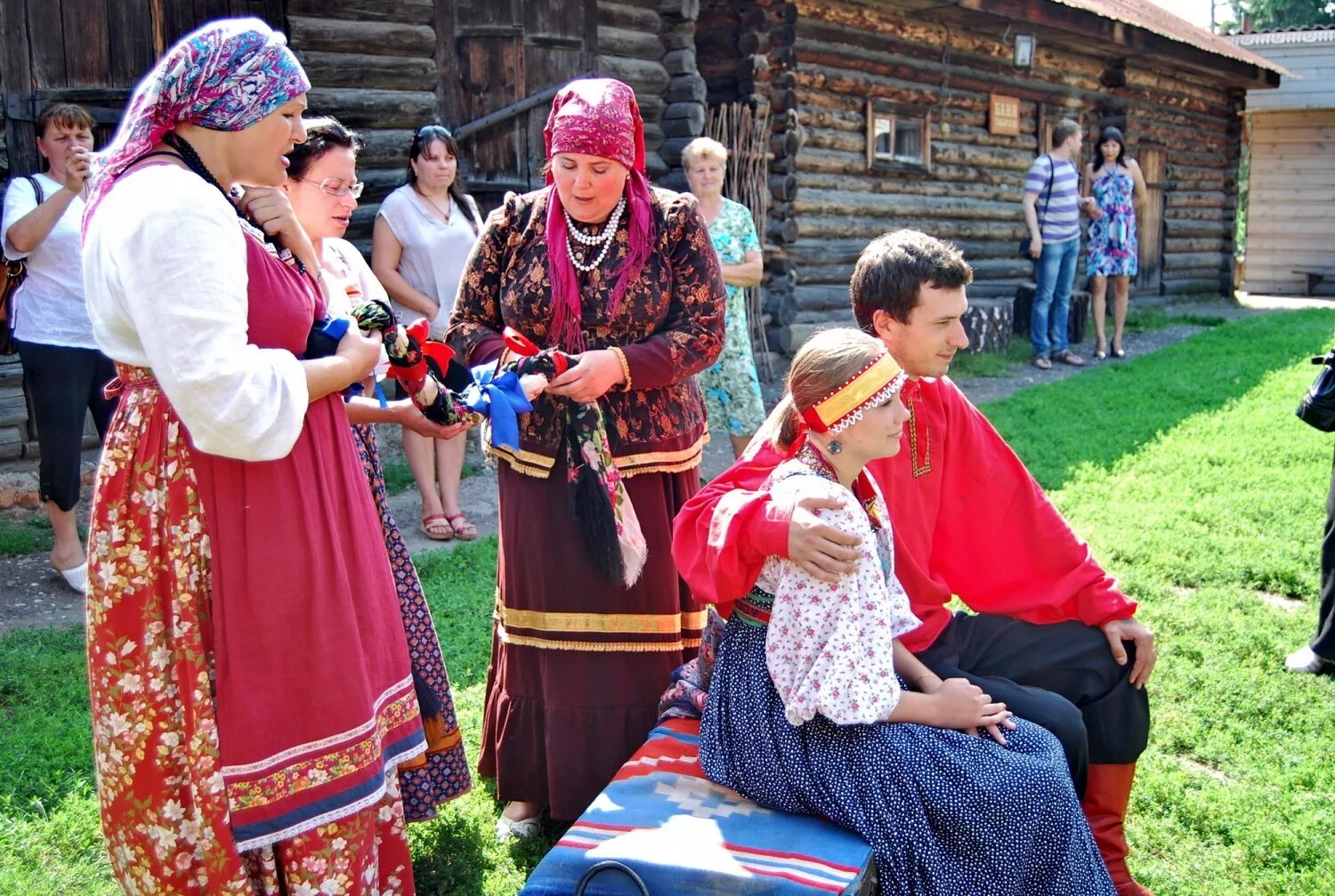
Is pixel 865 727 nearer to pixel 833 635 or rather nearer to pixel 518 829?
pixel 833 635

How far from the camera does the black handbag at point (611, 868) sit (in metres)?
2.23

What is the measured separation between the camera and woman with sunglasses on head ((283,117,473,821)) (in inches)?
114

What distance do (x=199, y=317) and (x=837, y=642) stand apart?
1.33 m

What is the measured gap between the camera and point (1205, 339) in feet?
44.3

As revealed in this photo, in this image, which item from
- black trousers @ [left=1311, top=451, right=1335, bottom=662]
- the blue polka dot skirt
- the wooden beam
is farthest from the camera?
the wooden beam

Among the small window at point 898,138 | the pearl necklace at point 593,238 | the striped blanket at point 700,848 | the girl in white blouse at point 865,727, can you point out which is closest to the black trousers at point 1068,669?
the girl in white blouse at point 865,727

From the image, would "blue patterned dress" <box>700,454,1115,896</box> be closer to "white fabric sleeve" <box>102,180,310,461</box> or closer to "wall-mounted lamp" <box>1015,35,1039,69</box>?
"white fabric sleeve" <box>102,180,310,461</box>

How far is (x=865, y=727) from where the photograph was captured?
244 cm

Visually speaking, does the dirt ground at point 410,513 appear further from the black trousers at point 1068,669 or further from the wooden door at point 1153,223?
the wooden door at point 1153,223

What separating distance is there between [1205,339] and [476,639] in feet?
37.2

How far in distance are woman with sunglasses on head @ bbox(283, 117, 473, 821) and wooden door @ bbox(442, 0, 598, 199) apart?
4859 millimetres

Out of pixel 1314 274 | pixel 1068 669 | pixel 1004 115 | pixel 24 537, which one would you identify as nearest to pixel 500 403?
pixel 1068 669

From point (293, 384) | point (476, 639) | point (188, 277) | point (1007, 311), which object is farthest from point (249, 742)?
point (1007, 311)

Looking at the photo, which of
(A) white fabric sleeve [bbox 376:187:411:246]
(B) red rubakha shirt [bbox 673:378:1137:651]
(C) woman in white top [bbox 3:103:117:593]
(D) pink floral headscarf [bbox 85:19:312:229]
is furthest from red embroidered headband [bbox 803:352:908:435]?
(A) white fabric sleeve [bbox 376:187:411:246]
